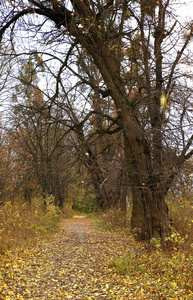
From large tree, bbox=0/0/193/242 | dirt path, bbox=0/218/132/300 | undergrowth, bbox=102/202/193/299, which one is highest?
large tree, bbox=0/0/193/242

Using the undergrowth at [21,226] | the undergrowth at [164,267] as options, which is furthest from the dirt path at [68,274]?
the undergrowth at [21,226]

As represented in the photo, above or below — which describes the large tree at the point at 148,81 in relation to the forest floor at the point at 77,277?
above

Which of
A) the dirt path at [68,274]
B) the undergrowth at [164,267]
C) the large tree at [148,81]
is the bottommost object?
the dirt path at [68,274]

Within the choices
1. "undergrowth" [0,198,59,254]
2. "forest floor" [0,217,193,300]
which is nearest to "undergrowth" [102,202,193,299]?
"forest floor" [0,217,193,300]

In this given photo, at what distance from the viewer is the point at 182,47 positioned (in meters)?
7.75

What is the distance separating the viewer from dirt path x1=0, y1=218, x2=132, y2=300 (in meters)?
4.88

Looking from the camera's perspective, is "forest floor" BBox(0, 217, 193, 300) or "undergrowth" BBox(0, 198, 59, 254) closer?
"forest floor" BBox(0, 217, 193, 300)

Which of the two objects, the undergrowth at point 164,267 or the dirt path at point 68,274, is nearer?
the undergrowth at point 164,267

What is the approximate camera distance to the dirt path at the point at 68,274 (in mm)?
4883

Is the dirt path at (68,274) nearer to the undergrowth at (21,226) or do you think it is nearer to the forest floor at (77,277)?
the forest floor at (77,277)

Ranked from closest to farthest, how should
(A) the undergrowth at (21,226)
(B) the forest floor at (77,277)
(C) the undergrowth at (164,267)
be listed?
(C) the undergrowth at (164,267) < (B) the forest floor at (77,277) < (A) the undergrowth at (21,226)

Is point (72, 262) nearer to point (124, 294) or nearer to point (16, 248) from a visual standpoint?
point (16, 248)

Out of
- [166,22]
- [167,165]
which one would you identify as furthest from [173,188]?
[166,22]

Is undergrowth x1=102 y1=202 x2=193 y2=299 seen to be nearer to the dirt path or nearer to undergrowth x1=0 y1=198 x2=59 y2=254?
the dirt path
